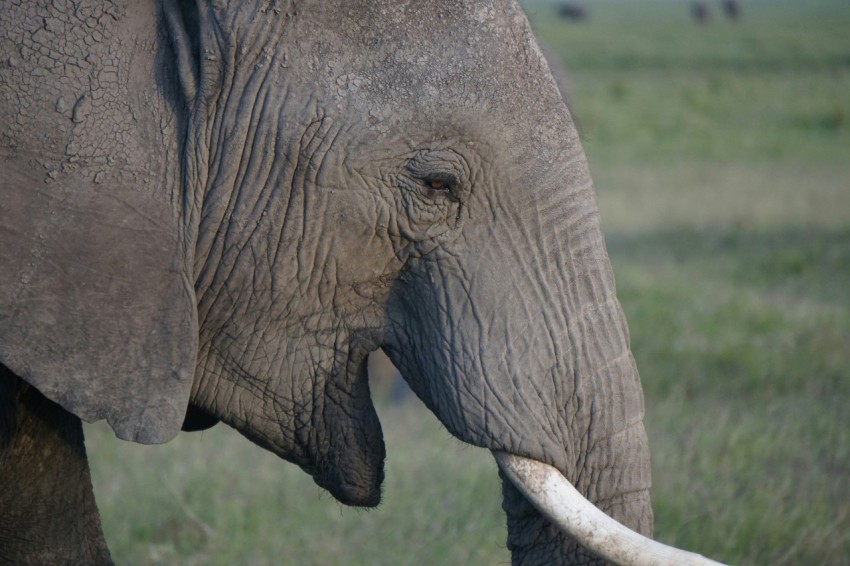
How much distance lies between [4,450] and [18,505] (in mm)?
389

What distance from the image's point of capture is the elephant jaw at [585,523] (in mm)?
2301

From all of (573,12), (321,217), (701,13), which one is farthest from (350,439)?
(701,13)

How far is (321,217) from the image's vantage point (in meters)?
2.52

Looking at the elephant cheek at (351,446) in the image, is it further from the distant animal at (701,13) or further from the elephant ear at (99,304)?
the distant animal at (701,13)

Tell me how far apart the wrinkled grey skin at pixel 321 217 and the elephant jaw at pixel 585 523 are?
0.05 m

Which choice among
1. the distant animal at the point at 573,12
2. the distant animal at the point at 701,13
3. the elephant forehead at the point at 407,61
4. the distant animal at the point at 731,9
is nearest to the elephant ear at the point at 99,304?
the elephant forehead at the point at 407,61

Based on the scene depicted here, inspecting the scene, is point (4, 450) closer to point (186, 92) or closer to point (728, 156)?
point (186, 92)

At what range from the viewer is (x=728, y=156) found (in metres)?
19.9

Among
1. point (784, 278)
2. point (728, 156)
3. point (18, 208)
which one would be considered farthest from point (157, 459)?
point (728, 156)

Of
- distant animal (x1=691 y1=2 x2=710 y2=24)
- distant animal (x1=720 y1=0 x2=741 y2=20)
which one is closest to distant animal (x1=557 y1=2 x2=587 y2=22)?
distant animal (x1=691 y1=2 x2=710 y2=24)

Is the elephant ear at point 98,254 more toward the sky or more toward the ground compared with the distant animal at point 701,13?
more toward the ground

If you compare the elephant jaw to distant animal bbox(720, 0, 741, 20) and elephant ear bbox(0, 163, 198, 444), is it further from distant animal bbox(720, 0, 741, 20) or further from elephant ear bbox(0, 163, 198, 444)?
distant animal bbox(720, 0, 741, 20)

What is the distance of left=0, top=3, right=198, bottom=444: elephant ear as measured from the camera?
7.77 ft

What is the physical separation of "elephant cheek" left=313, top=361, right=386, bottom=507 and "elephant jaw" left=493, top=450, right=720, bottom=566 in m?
0.38
